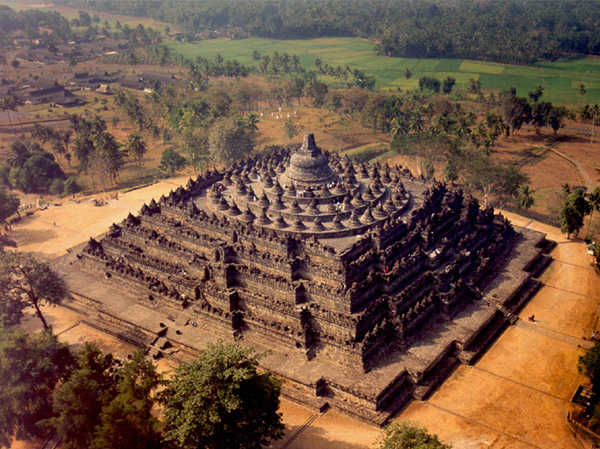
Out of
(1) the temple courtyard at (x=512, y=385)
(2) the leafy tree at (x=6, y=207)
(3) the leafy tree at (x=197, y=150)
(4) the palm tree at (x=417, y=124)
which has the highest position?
(4) the palm tree at (x=417, y=124)

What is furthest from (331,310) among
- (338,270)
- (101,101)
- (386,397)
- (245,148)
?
(101,101)

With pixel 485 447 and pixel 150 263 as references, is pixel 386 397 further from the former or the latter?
pixel 150 263

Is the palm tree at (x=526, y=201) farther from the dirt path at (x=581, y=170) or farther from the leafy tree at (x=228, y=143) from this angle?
the leafy tree at (x=228, y=143)

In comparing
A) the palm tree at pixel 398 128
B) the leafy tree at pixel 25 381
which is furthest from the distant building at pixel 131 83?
the leafy tree at pixel 25 381

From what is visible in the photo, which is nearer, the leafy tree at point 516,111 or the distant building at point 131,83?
the leafy tree at point 516,111

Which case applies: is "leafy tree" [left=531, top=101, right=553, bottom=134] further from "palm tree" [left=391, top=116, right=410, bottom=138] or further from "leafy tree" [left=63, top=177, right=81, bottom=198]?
"leafy tree" [left=63, top=177, right=81, bottom=198]

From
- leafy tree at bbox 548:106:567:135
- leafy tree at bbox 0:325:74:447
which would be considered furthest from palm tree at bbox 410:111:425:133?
leafy tree at bbox 0:325:74:447
